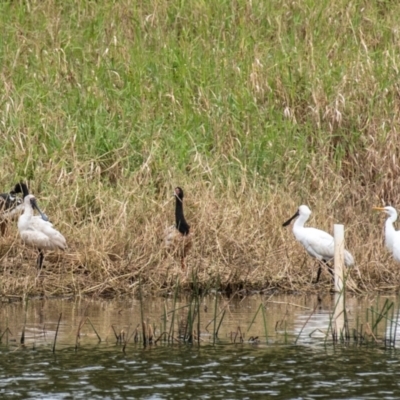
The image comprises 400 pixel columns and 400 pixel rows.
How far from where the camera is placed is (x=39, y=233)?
41.2ft

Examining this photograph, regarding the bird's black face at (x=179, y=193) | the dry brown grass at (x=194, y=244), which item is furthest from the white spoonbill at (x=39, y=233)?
the bird's black face at (x=179, y=193)

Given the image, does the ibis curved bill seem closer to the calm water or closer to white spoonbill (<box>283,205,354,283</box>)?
the calm water

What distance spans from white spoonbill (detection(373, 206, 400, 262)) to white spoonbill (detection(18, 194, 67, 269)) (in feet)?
11.3

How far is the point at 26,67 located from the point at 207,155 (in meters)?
4.11

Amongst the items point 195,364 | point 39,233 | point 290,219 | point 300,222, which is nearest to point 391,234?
point 300,222

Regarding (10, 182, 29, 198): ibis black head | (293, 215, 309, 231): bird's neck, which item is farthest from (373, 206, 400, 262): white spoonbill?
(10, 182, 29, 198): ibis black head

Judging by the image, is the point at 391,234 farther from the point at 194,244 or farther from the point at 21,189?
the point at 21,189

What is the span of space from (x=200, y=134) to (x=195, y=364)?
7.94 m

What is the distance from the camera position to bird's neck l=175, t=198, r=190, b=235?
1302cm

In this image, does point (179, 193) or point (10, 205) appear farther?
point (10, 205)

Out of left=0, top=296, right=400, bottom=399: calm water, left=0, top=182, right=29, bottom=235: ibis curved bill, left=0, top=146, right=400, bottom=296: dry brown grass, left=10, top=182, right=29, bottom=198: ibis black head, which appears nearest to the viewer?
left=0, top=296, right=400, bottom=399: calm water

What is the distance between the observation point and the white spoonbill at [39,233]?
41.1 feet

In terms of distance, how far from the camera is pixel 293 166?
51.4 feet

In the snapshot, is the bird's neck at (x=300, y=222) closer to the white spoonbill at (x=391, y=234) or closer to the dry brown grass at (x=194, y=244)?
the dry brown grass at (x=194, y=244)
